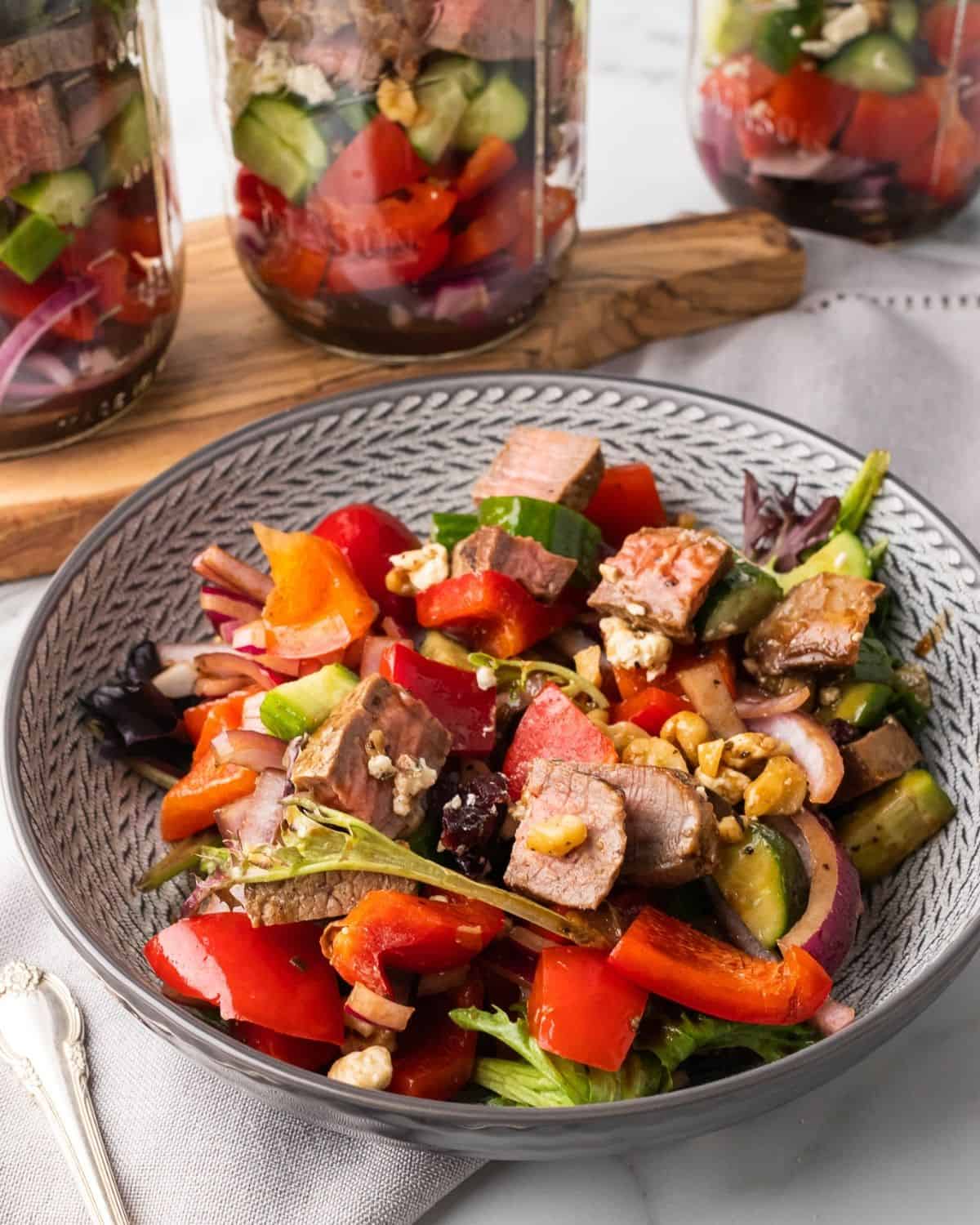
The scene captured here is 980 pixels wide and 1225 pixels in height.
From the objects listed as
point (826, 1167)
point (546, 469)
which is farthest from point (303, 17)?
point (826, 1167)

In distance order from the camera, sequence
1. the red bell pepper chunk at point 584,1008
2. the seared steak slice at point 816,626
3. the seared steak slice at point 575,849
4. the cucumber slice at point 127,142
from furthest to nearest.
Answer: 1. the cucumber slice at point 127,142
2. the seared steak slice at point 816,626
3. the seared steak slice at point 575,849
4. the red bell pepper chunk at point 584,1008

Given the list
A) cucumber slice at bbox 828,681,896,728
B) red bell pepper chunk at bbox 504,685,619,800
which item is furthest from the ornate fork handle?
cucumber slice at bbox 828,681,896,728

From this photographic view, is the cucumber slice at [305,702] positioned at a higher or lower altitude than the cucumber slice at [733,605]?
lower

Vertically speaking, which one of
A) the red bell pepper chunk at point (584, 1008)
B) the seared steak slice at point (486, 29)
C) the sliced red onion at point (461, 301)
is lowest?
the red bell pepper chunk at point (584, 1008)

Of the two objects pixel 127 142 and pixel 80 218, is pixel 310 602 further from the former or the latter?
pixel 127 142

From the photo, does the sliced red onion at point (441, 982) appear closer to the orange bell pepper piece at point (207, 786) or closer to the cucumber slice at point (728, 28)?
the orange bell pepper piece at point (207, 786)

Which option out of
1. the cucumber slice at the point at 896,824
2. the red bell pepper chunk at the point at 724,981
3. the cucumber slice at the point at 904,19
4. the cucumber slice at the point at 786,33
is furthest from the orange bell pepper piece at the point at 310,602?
the cucumber slice at the point at 904,19

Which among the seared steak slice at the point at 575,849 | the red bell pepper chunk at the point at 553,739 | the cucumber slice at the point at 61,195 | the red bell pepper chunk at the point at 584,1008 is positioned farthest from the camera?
the cucumber slice at the point at 61,195
